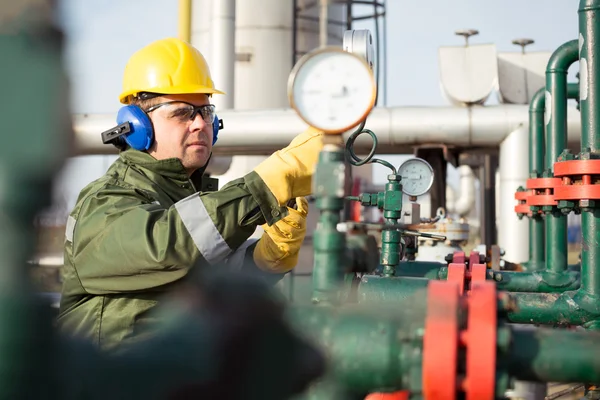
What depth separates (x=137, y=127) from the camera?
2.17 metres

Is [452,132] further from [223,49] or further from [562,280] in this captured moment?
[562,280]

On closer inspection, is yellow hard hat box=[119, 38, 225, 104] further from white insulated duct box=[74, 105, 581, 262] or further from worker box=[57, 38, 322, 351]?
white insulated duct box=[74, 105, 581, 262]

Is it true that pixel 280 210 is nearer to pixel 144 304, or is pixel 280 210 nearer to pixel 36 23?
pixel 144 304

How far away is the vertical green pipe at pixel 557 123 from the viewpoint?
3.72 meters

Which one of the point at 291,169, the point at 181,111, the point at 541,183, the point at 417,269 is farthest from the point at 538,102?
the point at 291,169

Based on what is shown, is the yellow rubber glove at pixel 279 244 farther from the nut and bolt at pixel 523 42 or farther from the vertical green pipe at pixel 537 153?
the nut and bolt at pixel 523 42

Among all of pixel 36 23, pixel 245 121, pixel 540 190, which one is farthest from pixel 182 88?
pixel 245 121

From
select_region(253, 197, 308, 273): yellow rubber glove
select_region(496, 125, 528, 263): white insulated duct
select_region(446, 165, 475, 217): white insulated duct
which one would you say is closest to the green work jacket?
select_region(253, 197, 308, 273): yellow rubber glove

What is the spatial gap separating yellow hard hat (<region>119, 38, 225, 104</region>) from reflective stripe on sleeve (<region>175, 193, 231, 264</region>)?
0.67 meters

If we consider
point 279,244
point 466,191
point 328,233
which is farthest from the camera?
point 466,191

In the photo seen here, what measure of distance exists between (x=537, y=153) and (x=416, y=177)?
0.97 m

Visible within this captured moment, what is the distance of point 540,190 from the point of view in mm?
3820

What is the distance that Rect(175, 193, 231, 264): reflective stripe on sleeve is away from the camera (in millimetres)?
1649

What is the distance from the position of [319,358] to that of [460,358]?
0.21 metres
